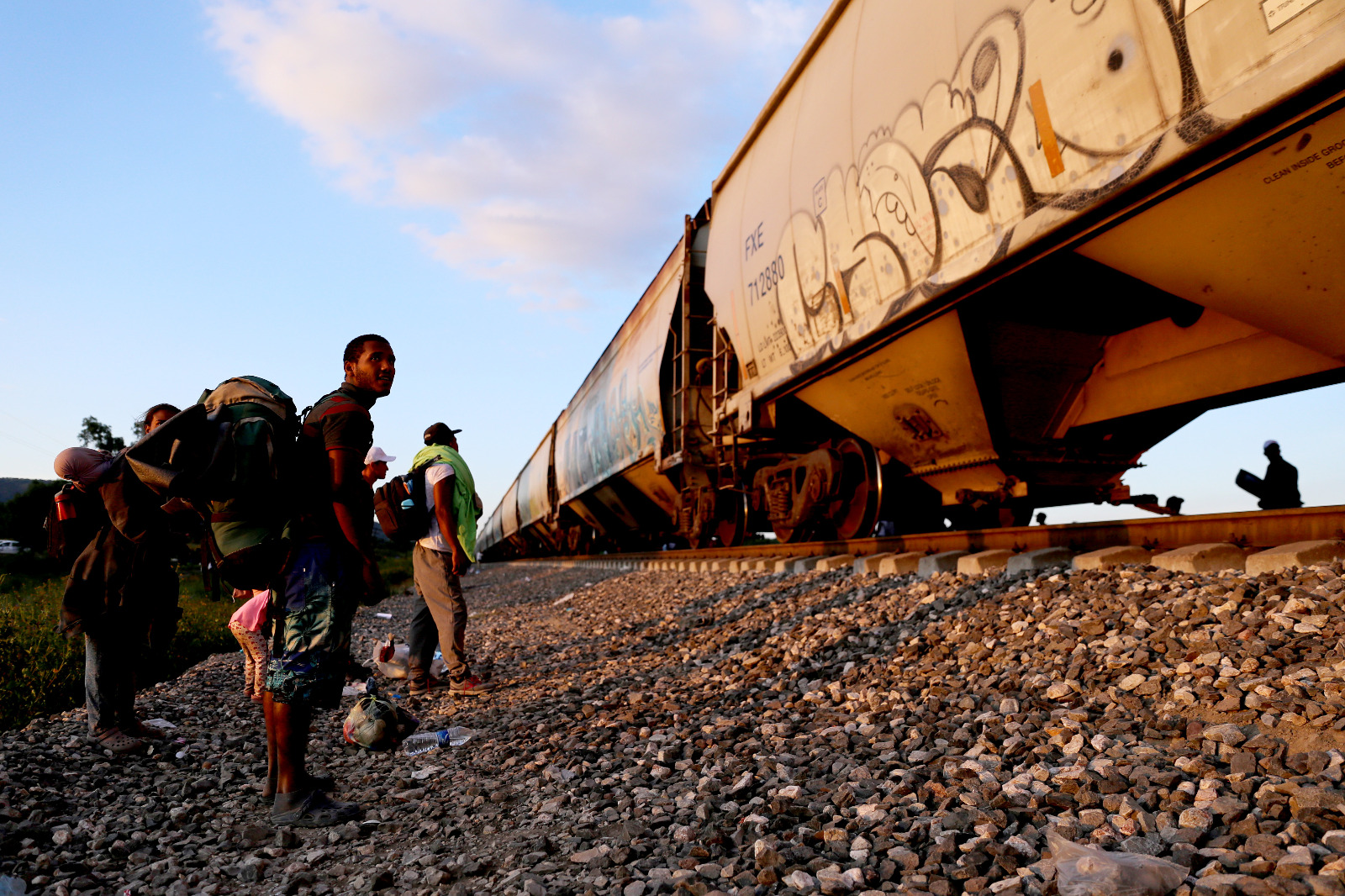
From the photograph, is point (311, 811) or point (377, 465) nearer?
A: point (311, 811)

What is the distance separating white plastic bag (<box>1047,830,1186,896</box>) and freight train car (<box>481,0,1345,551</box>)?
2.43 meters

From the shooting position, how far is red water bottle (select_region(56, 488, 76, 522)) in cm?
340

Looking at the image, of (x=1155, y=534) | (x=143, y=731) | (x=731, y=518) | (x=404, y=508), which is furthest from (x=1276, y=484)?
(x=143, y=731)

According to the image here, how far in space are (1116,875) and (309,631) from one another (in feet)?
7.89

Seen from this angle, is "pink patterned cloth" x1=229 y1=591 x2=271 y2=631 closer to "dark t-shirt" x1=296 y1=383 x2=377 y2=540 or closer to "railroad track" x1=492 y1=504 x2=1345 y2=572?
"dark t-shirt" x1=296 y1=383 x2=377 y2=540

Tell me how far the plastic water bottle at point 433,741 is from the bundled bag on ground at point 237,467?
121cm

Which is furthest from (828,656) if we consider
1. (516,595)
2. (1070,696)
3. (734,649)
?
(516,595)

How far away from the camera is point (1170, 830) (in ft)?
5.55

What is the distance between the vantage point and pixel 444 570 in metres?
4.45

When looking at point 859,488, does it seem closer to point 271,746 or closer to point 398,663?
point 398,663

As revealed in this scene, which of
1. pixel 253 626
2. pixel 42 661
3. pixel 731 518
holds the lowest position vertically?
pixel 42 661

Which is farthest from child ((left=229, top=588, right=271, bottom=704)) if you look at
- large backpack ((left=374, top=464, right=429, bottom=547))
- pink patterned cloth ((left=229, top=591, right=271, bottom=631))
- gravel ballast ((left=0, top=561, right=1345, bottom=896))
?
large backpack ((left=374, top=464, right=429, bottom=547))

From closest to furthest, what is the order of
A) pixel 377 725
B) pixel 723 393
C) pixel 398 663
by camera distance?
1. pixel 377 725
2. pixel 398 663
3. pixel 723 393

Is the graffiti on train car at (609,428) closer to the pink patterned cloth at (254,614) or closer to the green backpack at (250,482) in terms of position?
the pink patterned cloth at (254,614)
